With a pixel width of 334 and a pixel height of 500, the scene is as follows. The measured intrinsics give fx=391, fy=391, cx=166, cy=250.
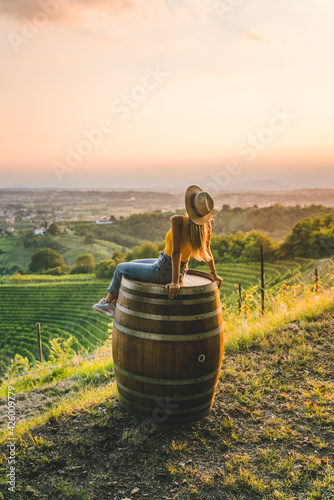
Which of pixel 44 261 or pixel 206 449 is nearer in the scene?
A: pixel 206 449

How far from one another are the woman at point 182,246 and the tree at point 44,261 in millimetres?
73114

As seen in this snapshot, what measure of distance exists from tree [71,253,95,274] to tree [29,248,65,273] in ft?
13.2

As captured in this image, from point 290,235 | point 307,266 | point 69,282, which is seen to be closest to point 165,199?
point 69,282

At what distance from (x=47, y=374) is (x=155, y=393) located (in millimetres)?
3414

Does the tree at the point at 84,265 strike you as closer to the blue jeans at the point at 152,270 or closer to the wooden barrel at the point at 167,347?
the blue jeans at the point at 152,270

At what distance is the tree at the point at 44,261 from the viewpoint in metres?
73.0

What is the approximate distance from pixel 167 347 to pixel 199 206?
109 cm

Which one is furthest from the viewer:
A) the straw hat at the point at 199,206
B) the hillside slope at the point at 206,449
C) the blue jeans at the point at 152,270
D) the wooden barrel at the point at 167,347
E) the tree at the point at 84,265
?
the tree at the point at 84,265

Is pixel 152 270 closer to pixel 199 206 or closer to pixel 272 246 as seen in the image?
pixel 199 206

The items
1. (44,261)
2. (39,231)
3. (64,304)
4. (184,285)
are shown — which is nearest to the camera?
(184,285)

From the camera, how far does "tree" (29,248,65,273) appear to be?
73.0 metres

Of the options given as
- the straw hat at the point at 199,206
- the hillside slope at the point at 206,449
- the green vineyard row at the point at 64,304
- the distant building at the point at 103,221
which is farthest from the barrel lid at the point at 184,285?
the distant building at the point at 103,221

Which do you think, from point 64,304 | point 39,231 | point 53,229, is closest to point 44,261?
point 39,231

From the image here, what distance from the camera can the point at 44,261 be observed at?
7356 cm
